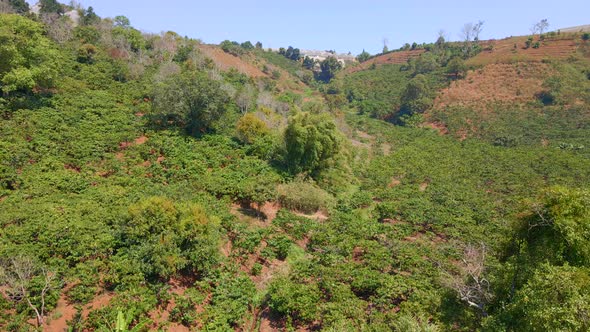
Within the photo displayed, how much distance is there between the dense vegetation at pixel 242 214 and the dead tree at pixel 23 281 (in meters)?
0.08

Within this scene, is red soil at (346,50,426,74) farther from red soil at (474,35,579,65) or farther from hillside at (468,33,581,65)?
red soil at (474,35,579,65)

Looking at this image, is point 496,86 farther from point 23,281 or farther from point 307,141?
point 23,281

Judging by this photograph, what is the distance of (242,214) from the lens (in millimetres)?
Answer: 23016

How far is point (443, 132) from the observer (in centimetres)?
5878

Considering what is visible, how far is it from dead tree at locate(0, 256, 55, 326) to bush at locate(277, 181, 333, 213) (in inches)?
579

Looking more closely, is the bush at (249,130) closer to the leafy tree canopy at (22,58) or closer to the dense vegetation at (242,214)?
the dense vegetation at (242,214)

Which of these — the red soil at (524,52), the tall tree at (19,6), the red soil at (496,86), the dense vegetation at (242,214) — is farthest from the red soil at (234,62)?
the red soil at (524,52)

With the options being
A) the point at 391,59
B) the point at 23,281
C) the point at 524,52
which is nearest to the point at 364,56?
the point at 391,59

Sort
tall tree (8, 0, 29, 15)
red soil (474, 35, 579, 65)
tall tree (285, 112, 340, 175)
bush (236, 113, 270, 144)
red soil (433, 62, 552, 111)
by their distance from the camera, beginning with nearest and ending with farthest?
tall tree (285, 112, 340, 175)
bush (236, 113, 270, 144)
tall tree (8, 0, 29, 15)
red soil (433, 62, 552, 111)
red soil (474, 35, 579, 65)

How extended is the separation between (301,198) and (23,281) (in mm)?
16388

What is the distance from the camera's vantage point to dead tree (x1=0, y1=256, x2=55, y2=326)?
1269 cm

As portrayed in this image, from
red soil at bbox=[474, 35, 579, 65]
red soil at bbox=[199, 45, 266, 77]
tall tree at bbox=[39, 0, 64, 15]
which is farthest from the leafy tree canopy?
red soil at bbox=[474, 35, 579, 65]

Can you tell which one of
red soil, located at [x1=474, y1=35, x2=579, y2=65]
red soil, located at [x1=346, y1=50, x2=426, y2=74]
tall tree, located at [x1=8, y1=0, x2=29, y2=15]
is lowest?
red soil, located at [x1=474, y1=35, x2=579, y2=65]

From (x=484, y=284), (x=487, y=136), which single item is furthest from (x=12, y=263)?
(x=487, y=136)
